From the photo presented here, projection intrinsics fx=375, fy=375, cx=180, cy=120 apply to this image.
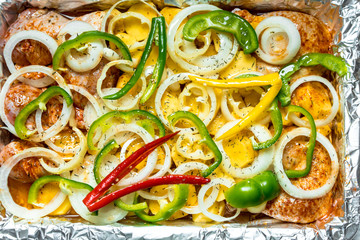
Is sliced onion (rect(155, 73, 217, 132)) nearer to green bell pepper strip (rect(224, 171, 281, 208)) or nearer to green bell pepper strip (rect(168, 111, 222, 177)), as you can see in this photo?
green bell pepper strip (rect(168, 111, 222, 177))

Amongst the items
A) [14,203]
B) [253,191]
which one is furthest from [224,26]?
[14,203]

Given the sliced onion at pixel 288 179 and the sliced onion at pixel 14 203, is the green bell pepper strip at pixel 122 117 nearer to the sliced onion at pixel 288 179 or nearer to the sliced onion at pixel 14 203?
the sliced onion at pixel 14 203

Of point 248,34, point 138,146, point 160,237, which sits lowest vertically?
point 160,237

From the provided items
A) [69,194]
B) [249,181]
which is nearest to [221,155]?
[249,181]

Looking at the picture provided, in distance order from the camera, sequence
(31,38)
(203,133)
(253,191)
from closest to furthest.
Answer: (253,191), (203,133), (31,38)

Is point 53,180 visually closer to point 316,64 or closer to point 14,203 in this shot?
point 14,203

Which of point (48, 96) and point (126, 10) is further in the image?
point (126, 10)

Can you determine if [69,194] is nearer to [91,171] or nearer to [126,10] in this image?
[91,171]
